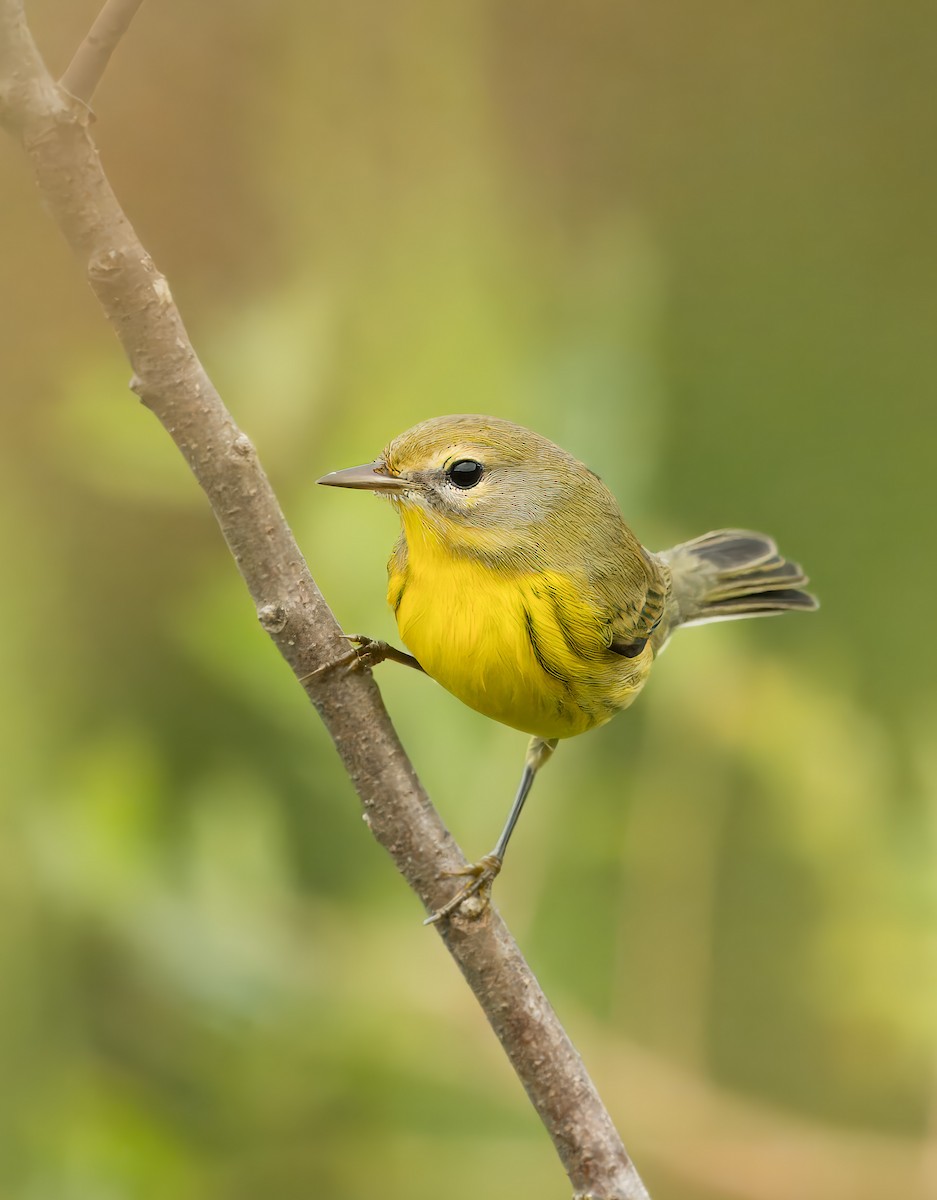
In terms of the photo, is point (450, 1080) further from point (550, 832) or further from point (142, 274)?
point (142, 274)

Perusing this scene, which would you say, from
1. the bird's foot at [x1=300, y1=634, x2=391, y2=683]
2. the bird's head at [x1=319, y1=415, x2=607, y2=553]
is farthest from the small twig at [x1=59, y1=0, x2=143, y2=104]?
the bird's head at [x1=319, y1=415, x2=607, y2=553]

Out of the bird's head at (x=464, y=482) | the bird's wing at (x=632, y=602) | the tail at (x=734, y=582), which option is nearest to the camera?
the bird's head at (x=464, y=482)

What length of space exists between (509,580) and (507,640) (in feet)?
0.48

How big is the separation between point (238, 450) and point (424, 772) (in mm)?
1015

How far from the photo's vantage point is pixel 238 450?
1.68 metres

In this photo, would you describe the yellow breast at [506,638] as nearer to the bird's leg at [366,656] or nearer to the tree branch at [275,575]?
the bird's leg at [366,656]

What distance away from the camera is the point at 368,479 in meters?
2.37

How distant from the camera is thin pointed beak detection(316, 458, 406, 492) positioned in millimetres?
2301

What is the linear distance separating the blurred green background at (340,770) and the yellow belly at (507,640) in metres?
0.13

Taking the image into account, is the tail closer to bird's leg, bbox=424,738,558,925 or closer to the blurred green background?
the blurred green background

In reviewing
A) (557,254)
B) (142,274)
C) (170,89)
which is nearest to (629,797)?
(557,254)

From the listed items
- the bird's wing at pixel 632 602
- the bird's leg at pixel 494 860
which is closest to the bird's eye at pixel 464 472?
the bird's wing at pixel 632 602

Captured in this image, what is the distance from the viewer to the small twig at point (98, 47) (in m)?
1.32

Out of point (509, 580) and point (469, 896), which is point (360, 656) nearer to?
point (469, 896)
